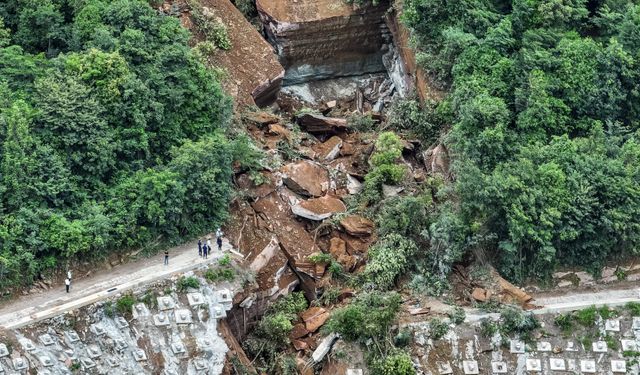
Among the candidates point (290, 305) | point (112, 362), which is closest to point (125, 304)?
point (112, 362)

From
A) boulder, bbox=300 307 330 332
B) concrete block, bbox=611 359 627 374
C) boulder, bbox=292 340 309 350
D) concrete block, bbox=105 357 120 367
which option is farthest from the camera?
boulder, bbox=300 307 330 332

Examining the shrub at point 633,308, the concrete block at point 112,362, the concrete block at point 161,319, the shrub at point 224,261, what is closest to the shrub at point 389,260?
the shrub at point 224,261

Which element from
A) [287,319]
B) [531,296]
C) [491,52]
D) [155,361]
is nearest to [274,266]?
[287,319]

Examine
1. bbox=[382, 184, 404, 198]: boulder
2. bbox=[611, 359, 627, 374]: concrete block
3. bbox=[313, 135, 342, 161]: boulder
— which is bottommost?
bbox=[611, 359, 627, 374]: concrete block

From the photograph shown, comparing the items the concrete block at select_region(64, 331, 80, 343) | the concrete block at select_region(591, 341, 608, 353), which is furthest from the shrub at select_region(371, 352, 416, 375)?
the concrete block at select_region(64, 331, 80, 343)

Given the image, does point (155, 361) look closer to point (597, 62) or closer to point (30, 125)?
point (30, 125)

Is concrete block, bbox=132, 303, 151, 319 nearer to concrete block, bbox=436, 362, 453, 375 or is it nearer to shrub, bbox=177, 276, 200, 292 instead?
shrub, bbox=177, 276, 200, 292
